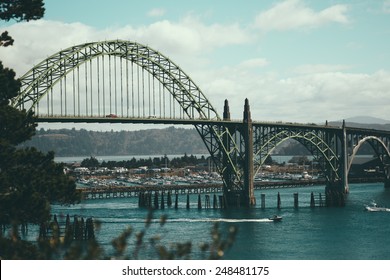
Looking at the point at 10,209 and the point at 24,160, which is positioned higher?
the point at 24,160

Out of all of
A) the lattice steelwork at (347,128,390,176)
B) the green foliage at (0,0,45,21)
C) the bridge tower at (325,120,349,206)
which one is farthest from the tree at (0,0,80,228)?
the lattice steelwork at (347,128,390,176)

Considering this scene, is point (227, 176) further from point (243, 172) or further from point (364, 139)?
point (364, 139)

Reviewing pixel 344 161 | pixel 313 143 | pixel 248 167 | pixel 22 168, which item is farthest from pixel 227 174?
pixel 22 168

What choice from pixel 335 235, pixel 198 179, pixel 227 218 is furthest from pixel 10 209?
pixel 198 179

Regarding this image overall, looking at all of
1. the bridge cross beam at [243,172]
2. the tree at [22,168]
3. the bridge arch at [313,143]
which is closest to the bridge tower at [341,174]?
the bridge arch at [313,143]

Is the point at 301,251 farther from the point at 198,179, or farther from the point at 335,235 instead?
the point at 198,179

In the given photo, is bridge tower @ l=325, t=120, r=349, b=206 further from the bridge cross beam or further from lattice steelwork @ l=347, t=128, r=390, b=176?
the bridge cross beam
